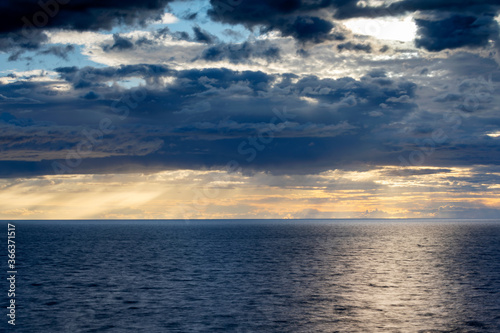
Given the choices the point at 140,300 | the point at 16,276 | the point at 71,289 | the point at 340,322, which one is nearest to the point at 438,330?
the point at 340,322

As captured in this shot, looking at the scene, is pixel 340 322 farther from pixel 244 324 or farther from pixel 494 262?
pixel 494 262

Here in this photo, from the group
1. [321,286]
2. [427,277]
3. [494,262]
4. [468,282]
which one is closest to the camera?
[321,286]

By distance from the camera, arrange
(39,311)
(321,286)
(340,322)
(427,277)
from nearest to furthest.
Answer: (340,322), (39,311), (321,286), (427,277)

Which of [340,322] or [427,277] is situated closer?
[340,322]

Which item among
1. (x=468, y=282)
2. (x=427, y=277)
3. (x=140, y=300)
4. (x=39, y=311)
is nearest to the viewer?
(x=39, y=311)

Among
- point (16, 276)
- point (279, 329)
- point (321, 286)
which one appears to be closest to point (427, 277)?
point (321, 286)

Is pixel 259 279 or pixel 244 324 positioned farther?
pixel 259 279

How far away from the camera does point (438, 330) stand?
40062 mm

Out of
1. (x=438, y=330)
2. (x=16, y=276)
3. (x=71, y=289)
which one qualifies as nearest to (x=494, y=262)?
(x=438, y=330)

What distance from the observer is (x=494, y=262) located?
93.6 meters

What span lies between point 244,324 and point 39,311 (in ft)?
66.2

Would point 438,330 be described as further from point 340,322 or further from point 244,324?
point 244,324

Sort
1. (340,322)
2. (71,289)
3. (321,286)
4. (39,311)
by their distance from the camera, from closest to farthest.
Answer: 1. (340,322)
2. (39,311)
3. (71,289)
4. (321,286)

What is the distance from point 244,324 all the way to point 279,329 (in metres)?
3.30
